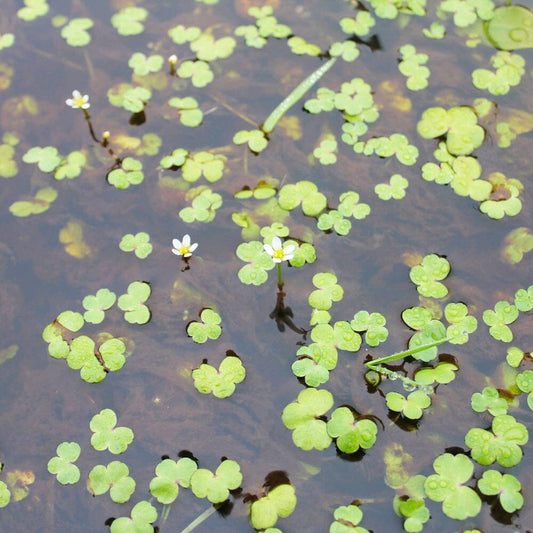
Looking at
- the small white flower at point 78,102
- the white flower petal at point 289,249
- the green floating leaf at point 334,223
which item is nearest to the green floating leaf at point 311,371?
the white flower petal at point 289,249

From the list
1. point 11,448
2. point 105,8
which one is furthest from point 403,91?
point 11,448

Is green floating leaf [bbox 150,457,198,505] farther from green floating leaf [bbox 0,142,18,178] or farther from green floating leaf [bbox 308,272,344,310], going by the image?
green floating leaf [bbox 0,142,18,178]

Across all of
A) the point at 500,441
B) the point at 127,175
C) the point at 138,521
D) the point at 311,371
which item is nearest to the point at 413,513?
the point at 500,441

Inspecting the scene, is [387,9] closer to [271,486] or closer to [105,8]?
[105,8]

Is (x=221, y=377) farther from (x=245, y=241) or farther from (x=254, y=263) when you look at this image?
(x=245, y=241)

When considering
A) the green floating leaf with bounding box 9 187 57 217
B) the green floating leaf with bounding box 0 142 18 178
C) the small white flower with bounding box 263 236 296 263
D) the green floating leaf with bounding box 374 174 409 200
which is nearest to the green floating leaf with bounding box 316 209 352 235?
the green floating leaf with bounding box 374 174 409 200

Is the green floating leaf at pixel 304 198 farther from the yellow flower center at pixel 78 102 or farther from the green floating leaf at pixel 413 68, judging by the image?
the yellow flower center at pixel 78 102
